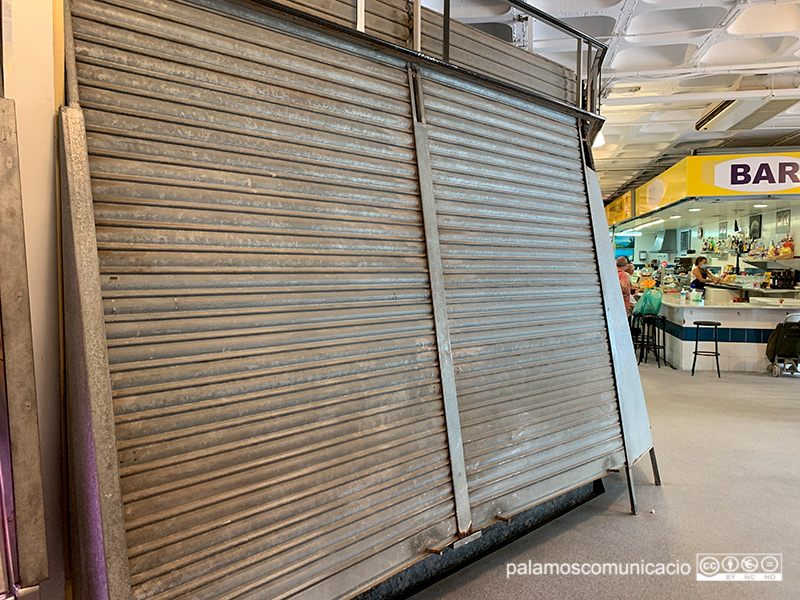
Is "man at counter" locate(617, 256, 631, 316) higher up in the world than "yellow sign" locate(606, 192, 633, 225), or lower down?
lower down

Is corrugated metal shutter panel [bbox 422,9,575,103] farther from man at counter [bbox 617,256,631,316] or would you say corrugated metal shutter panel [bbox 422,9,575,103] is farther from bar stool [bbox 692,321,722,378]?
bar stool [bbox 692,321,722,378]

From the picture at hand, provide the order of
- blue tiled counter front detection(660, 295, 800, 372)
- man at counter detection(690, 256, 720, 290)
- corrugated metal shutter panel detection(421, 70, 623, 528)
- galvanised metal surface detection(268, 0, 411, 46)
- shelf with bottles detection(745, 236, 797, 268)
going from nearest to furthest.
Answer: galvanised metal surface detection(268, 0, 411, 46) → corrugated metal shutter panel detection(421, 70, 623, 528) → blue tiled counter front detection(660, 295, 800, 372) → shelf with bottles detection(745, 236, 797, 268) → man at counter detection(690, 256, 720, 290)

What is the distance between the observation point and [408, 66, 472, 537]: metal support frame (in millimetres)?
2455

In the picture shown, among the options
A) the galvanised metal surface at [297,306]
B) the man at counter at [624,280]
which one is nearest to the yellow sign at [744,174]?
the man at counter at [624,280]

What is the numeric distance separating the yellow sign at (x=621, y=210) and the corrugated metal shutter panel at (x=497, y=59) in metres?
12.1

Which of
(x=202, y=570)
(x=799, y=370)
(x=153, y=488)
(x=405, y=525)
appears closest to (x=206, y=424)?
(x=153, y=488)

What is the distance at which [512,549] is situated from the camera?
2.94m

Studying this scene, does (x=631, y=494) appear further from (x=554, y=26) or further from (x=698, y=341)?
(x=698, y=341)

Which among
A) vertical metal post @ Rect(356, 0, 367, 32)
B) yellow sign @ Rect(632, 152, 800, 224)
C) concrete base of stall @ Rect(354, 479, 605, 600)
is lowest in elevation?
concrete base of stall @ Rect(354, 479, 605, 600)

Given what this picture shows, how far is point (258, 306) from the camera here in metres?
1.93

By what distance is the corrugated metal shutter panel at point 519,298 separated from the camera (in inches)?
105

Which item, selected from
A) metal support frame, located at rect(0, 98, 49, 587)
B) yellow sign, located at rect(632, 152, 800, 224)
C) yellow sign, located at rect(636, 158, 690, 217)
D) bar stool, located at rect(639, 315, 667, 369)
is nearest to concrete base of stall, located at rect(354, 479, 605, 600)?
metal support frame, located at rect(0, 98, 49, 587)

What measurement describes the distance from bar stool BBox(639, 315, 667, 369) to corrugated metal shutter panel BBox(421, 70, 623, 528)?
5955 mm

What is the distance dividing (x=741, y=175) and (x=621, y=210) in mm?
7189
